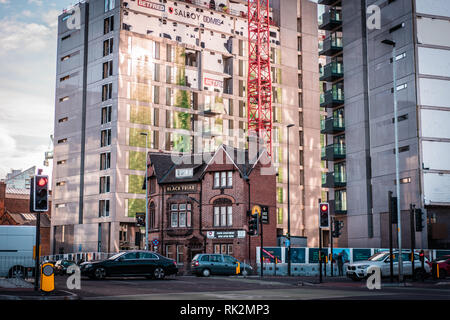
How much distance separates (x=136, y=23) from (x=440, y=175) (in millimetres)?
49958

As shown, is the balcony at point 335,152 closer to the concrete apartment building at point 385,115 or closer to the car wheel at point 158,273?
the concrete apartment building at point 385,115

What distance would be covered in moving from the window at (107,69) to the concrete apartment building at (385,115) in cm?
3297

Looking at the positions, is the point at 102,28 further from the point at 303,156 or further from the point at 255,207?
the point at 255,207

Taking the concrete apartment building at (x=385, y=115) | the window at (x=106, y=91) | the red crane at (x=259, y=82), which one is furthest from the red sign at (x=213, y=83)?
the concrete apartment building at (x=385, y=115)

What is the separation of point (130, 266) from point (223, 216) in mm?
22650

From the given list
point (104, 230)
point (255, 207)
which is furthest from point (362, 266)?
point (104, 230)

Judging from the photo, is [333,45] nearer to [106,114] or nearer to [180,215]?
[180,215]

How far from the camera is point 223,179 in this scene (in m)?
55.6

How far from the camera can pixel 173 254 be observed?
56.8 m

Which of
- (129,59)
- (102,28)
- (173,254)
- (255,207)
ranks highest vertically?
(102,28)

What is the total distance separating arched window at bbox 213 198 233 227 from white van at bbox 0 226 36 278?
22.4 metres
